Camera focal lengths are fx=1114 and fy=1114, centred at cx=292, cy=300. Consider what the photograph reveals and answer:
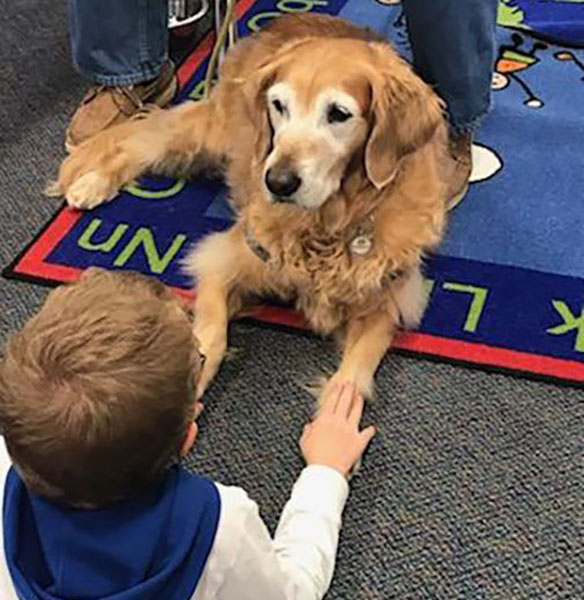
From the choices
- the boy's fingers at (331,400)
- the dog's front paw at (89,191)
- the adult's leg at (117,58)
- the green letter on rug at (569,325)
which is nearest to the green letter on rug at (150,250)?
the dog's front paw at (89,191)

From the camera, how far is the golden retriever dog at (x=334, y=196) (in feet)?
5.98

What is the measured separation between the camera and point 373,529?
5.41 feet

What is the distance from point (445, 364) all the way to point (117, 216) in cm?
75

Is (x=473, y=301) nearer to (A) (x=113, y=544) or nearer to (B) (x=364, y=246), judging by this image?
(B) (x=364, y=246)

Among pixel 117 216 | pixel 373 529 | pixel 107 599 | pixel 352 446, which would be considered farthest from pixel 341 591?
pixel 117 216

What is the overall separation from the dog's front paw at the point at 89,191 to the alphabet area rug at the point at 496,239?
18mm

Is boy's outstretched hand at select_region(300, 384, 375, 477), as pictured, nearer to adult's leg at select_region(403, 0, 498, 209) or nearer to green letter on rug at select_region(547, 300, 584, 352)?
green letter on rug at select_region(547, 300, 584, 352)

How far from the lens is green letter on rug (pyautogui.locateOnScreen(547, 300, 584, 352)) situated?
6.42ft

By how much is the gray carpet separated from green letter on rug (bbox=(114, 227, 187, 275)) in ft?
0.58

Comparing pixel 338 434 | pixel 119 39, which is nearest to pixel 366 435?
pixel 338 434

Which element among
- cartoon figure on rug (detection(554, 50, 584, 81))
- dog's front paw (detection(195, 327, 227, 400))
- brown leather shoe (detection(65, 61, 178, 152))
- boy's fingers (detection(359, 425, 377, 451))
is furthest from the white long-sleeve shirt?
cartoon figure on rug (detection(554, 50, 584, 81))

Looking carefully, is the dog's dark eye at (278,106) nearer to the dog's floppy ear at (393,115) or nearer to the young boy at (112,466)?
the dog's floppy ear at (393,115)

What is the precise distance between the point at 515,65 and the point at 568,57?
14 centimetres

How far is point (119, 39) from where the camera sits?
7.65 ft
